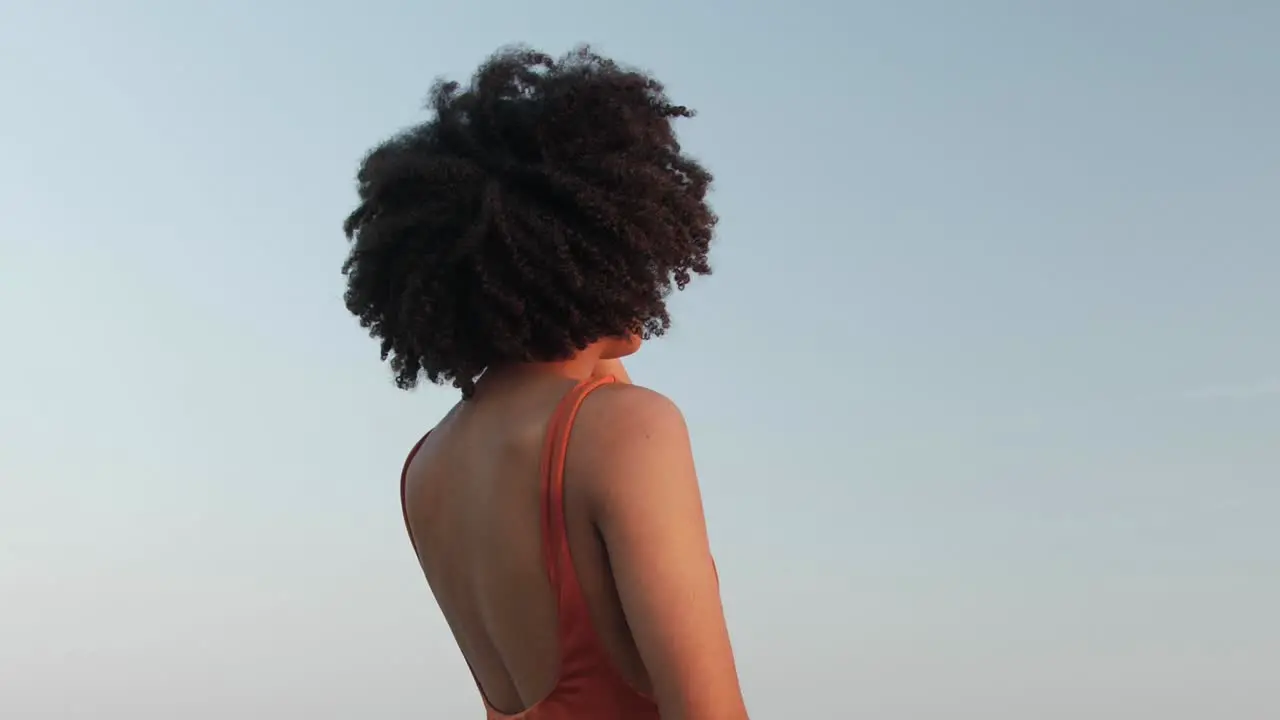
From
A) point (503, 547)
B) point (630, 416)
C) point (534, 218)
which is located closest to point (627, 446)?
point (630, 416)

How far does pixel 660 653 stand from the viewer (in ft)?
8.91

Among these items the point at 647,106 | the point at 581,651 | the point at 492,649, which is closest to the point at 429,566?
the point at 492,649

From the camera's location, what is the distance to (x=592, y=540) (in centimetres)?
279

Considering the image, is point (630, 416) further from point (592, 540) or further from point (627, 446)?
point (592, 540)

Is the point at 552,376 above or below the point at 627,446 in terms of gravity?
above

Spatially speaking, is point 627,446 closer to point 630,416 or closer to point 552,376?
point 630,416

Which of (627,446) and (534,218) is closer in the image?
(627,446)

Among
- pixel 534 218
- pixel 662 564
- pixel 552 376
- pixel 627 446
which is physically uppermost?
pixel 534 218

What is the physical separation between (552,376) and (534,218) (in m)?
0.28

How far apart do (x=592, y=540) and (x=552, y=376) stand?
33 centimetres

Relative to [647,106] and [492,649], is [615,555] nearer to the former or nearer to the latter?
[492,649]

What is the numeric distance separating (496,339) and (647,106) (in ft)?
1.66

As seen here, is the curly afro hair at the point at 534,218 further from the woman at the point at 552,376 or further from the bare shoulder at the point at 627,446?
the bare shoulder at the point at 627,446

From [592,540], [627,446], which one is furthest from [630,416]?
[592,540]
